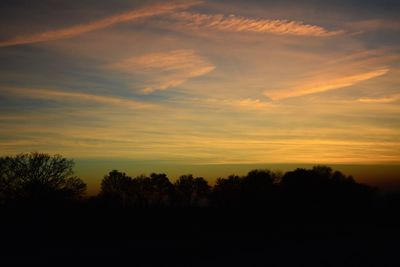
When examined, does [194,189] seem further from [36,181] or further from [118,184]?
[36,181]

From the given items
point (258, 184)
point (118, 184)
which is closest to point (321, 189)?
point (258, 184)

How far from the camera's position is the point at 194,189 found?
4488 inches

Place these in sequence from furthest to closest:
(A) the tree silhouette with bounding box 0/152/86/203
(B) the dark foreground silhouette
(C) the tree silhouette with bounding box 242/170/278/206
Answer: (C) the tree silhouette with bounding box 242/170/278/206, (A) the tree silhouette with bounding box 0/152/86/203, (B) the dark foreground silhouette

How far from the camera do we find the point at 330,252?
2680cm

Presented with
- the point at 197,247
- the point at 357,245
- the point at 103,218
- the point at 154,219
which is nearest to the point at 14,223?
the point at 103,218

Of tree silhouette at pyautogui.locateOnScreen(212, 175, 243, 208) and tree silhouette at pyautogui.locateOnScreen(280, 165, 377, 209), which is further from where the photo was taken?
tree silhouette at pyautogui.locateOnScreen(212, 175, 243, 208)

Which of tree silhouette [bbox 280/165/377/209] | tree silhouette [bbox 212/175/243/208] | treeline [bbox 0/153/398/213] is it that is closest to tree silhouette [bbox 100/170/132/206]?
treeline [bbox 0/153/398/213]

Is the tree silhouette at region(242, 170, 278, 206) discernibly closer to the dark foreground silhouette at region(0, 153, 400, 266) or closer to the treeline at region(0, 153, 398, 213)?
the treeline at region(0, 153, 398, 213)

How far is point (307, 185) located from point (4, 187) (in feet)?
194

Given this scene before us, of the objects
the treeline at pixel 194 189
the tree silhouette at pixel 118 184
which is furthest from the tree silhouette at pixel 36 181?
the tree silhouette at pixel 118 184

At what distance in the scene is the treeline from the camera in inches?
2249

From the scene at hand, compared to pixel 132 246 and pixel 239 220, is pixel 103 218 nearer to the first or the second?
pixel 132 246

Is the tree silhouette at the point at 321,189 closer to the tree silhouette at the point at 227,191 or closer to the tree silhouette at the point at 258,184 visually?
the tree silhouette at the point at 258,184

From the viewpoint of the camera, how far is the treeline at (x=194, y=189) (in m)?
57.1
